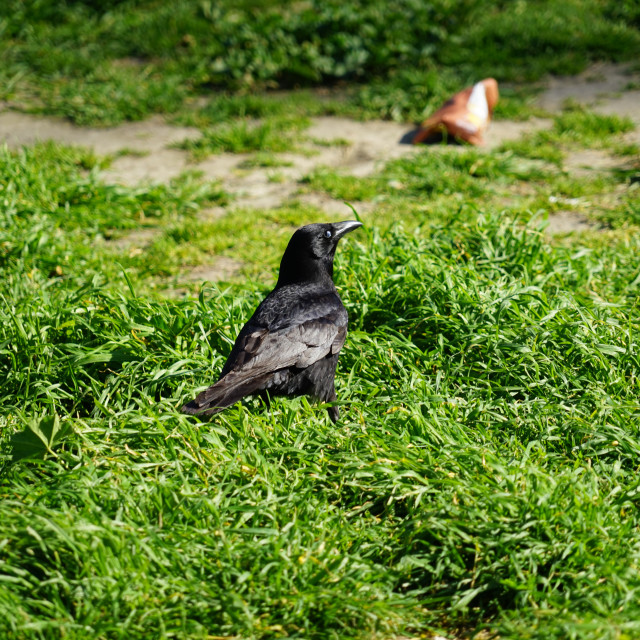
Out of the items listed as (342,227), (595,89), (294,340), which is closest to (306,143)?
(595,89)

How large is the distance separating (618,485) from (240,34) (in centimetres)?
761

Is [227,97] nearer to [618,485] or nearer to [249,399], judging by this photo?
[249,399]

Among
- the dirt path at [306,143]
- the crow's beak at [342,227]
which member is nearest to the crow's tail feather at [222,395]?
the crow's beak at [342,227]

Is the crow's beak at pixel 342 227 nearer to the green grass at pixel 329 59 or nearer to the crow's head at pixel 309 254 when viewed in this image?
the crow's head at pixel 309 254

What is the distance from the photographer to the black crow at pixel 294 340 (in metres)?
Result: 3.38

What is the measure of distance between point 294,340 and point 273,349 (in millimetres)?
124

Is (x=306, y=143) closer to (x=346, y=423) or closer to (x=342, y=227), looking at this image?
(x=342, y=227)

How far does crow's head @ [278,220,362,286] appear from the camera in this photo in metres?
4.00

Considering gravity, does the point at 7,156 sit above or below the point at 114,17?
below

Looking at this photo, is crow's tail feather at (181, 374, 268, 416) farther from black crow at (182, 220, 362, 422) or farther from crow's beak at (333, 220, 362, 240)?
crow's beak at (333, 220, 362, 240)

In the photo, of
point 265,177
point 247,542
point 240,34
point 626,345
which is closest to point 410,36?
point 240,34

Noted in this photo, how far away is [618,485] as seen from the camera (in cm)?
299

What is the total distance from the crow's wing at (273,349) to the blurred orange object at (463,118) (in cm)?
399

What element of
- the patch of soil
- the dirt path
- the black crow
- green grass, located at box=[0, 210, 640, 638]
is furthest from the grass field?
the patch of soil
